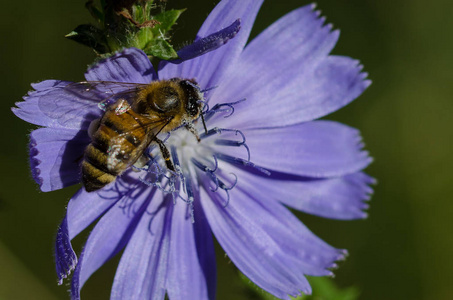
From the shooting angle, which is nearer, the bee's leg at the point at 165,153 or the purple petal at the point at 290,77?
the bee's leg at the point at 165,153

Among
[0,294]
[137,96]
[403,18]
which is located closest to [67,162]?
[137,96]

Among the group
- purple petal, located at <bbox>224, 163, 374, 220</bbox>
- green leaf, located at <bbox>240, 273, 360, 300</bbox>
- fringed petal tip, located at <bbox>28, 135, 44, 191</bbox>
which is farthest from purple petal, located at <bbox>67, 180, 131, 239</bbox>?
green leaf, located at <bbox>240, 273, 360, 300</bbox>

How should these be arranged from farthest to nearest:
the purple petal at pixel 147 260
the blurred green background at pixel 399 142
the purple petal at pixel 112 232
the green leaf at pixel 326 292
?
1. the blurred green background at pixel 399 142
2. the green leaf at pixel 326 292
3. the purple petal at pixel 147 260
4. the purple petal at pixel 112 232

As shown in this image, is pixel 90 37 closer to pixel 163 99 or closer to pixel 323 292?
pixel 163 99

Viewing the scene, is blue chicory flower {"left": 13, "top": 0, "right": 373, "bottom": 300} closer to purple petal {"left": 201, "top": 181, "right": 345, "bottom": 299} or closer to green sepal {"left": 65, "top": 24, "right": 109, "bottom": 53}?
purple petal {"left": 201, "top": 181, "right": 345, "bottom": 299}

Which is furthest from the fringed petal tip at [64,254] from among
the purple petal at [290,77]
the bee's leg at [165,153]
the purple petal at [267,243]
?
the purple petal at [290,77]

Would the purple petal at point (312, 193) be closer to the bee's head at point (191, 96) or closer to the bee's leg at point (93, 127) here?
the bee's head at point (191, 96)
